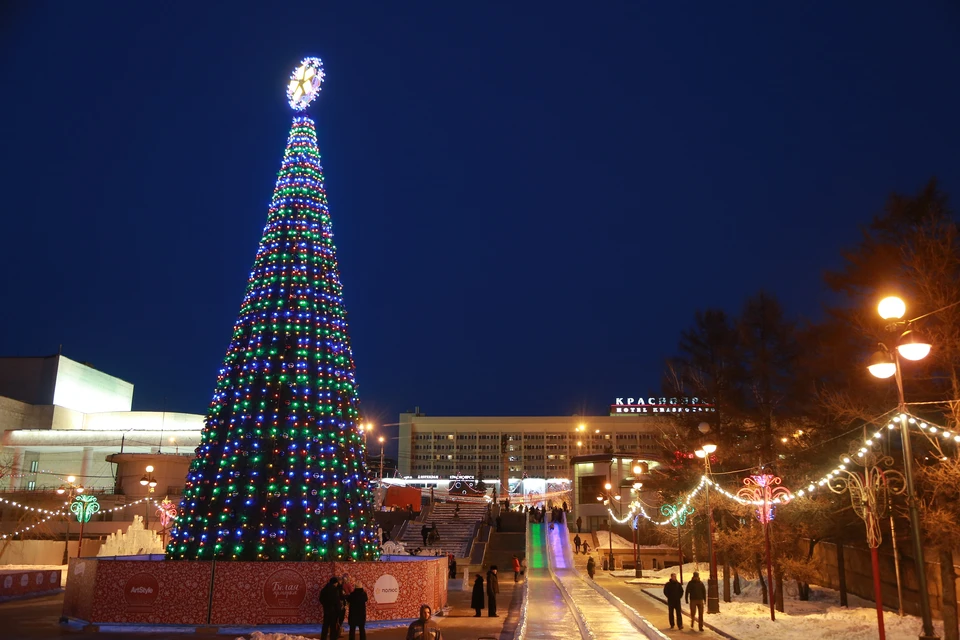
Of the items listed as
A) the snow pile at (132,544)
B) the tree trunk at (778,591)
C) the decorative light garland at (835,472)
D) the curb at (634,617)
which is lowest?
the curb at (634,617)

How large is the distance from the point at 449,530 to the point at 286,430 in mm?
29224

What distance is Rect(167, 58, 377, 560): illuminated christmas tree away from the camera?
18438 millimetres

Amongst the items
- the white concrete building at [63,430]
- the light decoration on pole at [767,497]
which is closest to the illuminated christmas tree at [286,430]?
the light decoration on pole at [767,497]

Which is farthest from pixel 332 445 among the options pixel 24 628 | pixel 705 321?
pixel 705 321

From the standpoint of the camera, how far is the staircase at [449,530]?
41844 mm

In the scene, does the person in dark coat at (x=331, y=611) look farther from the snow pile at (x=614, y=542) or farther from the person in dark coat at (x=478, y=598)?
the snow pile at (x=614, y=542)

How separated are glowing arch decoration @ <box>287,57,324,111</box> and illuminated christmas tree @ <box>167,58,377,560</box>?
13.1 ft

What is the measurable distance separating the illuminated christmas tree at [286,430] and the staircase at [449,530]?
20293 millimetres

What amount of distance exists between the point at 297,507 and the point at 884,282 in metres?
14.9

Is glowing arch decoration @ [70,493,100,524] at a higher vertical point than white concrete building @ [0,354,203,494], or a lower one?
lower

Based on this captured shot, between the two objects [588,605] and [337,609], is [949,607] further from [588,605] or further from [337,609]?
[337,609]

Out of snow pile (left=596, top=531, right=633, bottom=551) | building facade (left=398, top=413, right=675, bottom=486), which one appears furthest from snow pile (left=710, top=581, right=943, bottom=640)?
building facade (left=398, top=413, right=675, bottom=486)

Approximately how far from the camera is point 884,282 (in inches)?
679

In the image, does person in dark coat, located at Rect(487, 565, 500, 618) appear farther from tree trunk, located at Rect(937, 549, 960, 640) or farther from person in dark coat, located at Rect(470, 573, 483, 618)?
tree trunk, located at Rect(937, 549, 960, 640)
